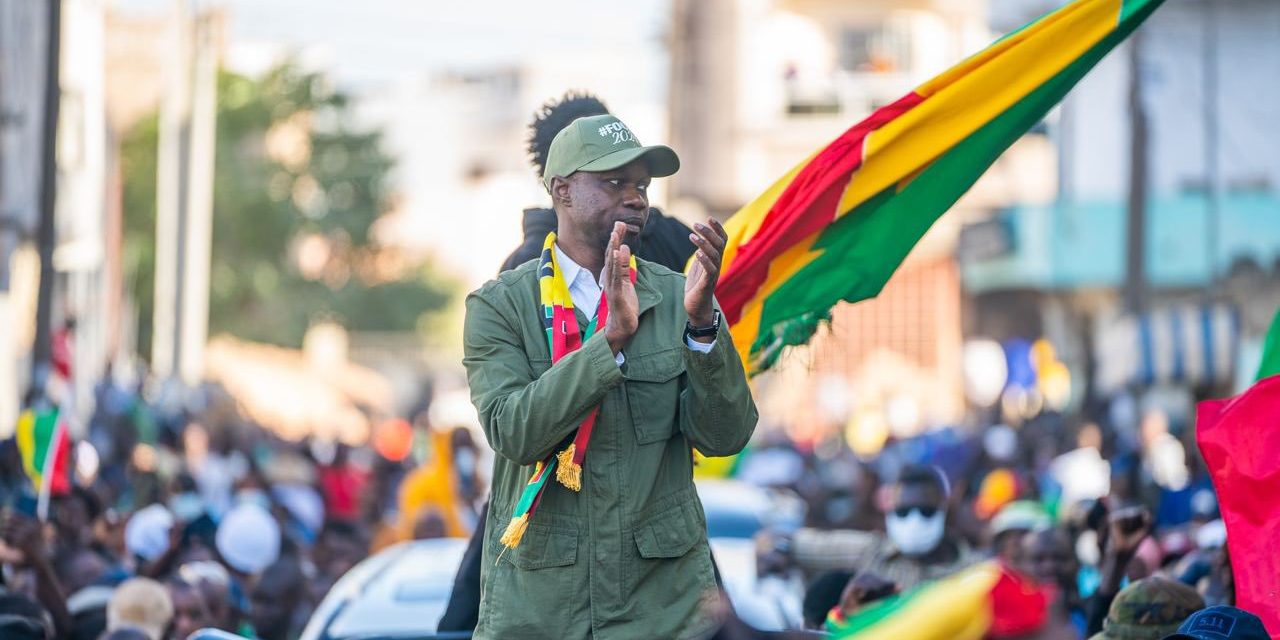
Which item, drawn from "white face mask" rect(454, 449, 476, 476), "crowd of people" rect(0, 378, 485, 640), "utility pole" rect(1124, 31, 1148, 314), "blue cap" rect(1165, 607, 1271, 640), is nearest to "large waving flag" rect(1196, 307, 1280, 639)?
"blue cap" rect(1165, 607, 1271, 640)

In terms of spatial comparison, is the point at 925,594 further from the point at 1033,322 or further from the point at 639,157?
the point at 1033,322

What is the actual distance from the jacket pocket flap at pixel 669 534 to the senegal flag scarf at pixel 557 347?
179mm

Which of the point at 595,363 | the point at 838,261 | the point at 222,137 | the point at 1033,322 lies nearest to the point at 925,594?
the point at 595,363

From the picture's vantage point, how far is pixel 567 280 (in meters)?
4.39

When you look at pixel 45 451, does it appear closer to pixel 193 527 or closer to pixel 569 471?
pixel 193 527

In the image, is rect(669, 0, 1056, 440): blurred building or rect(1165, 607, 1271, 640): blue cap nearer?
rect(1165, 607, 1271, 640): blue cap

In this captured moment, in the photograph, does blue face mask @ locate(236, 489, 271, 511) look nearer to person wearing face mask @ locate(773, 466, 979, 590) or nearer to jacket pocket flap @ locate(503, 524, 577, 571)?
person wearing face mask @ locate(773, 466, 979, 590)

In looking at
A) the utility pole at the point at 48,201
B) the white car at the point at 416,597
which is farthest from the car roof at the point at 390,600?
the utility pole at the point at 48,201

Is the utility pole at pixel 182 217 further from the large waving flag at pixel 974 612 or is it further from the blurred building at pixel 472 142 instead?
the blurred building at pixel 472 142

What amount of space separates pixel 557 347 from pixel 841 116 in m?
40.0

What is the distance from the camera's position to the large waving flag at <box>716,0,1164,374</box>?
18.7ft

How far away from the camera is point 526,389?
413 centimetres

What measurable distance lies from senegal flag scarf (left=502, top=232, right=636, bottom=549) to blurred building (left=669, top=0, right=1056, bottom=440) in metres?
35.6

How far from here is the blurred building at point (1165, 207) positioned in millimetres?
24950
